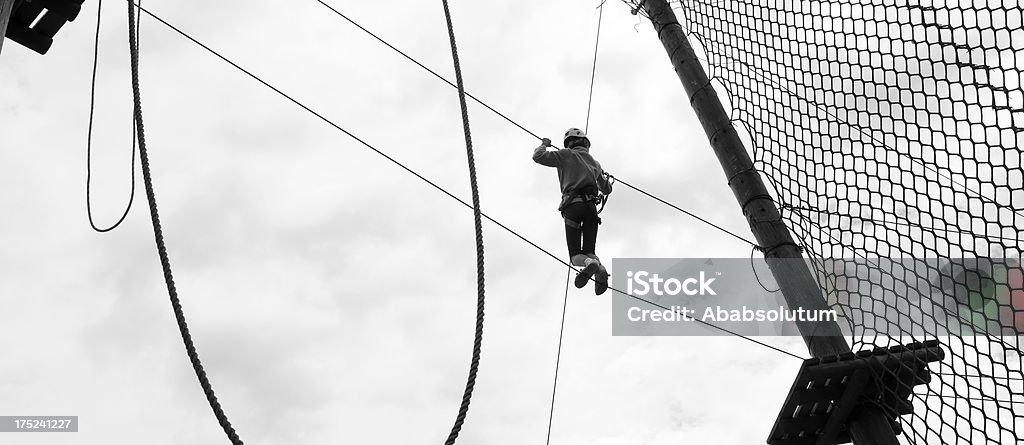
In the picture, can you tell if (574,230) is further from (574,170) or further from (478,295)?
(478,295)

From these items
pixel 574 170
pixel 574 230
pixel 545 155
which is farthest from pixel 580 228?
pixel 545 155

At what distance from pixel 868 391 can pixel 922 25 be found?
150cm

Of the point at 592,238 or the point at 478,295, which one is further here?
the point at 592,238

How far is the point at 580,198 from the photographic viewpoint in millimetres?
5641

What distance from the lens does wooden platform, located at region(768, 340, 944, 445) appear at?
9.70 feet

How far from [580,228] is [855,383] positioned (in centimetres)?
278

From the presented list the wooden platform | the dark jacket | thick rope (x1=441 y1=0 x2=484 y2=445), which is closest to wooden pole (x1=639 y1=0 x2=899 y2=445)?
the wooden platform

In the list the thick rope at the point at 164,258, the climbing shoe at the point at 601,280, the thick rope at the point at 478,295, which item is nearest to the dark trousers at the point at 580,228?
the climbing shoe at the point at 601,280

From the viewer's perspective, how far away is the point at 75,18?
12.2 ft

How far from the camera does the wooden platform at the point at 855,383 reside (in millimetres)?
2957

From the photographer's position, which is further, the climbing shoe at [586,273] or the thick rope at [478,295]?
the climbing shoe at [586,273]

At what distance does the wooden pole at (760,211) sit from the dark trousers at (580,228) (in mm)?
1769

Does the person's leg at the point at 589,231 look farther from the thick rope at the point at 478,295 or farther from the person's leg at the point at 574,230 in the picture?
the thick rope at the point at 478,295

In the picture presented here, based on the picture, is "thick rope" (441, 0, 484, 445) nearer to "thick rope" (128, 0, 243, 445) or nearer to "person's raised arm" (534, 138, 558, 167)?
"thick rope" (128, 0, 243, 445)
